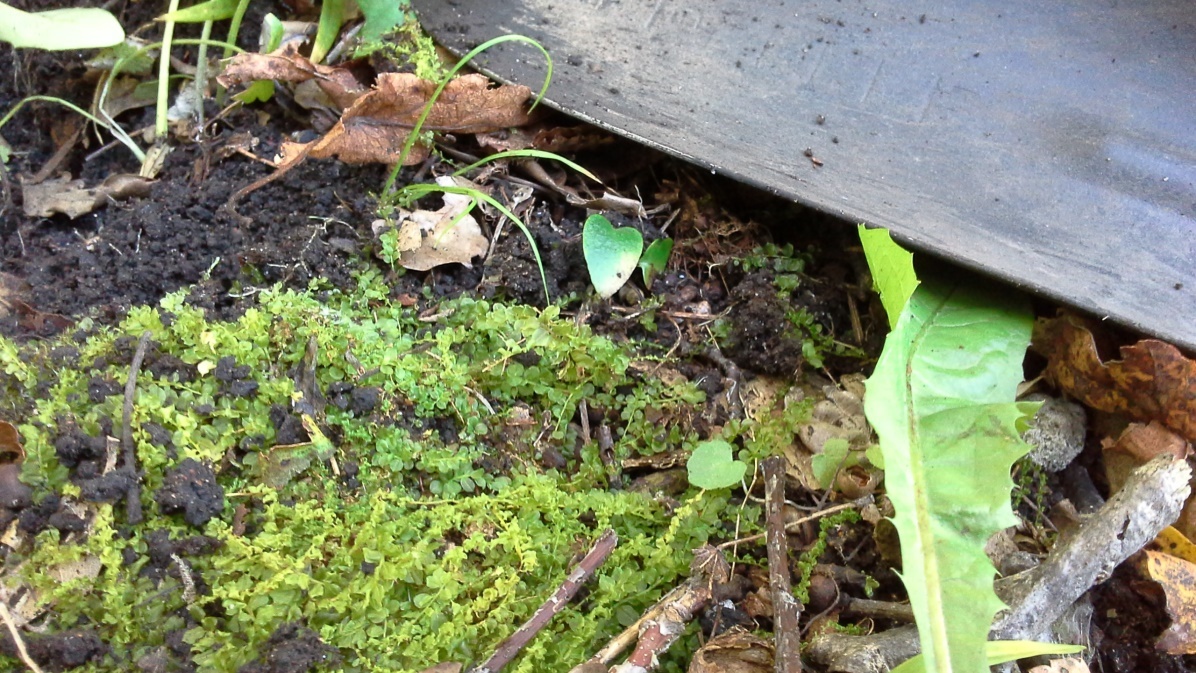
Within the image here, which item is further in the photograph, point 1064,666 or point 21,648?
point 1064,666

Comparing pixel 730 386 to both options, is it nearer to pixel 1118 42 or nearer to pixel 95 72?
pixel 1118 42

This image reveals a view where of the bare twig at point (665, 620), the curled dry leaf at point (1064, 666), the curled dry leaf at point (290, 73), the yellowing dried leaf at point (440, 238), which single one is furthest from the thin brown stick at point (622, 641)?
the curled dry leaf at point (290, 73)

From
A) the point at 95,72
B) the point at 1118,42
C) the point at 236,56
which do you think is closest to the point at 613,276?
the point at 236,56

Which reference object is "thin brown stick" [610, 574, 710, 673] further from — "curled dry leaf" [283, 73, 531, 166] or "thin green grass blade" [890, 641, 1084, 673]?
"curled dry leaf" [283, 73, 531, 166]

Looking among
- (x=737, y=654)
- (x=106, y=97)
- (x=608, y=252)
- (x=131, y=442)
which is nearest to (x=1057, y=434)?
(x=737, y=654)

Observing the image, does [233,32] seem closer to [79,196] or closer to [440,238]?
[79,196]

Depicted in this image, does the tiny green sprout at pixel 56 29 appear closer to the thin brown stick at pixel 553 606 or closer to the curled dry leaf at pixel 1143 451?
the thin brown stick at pixel 553 606
